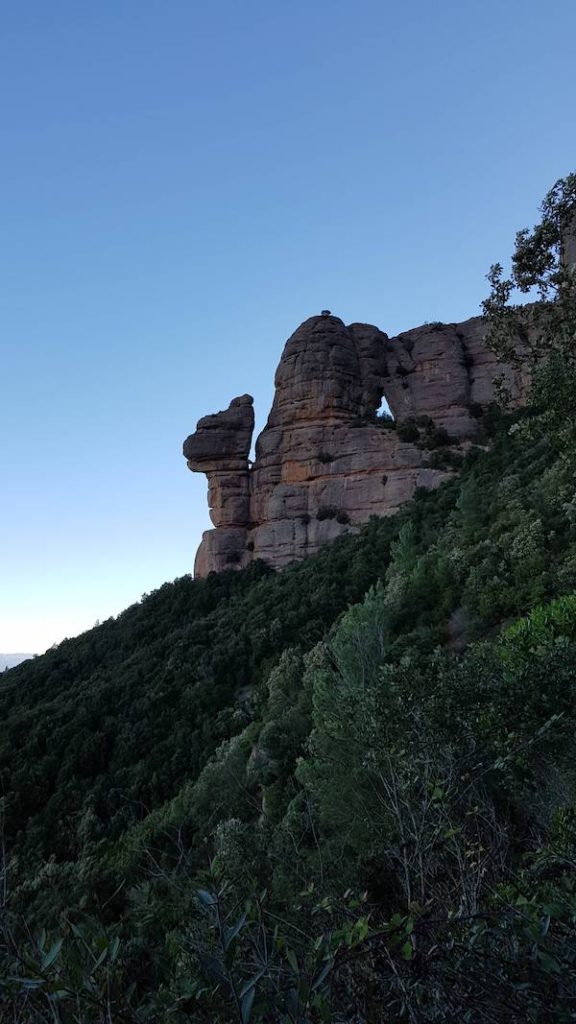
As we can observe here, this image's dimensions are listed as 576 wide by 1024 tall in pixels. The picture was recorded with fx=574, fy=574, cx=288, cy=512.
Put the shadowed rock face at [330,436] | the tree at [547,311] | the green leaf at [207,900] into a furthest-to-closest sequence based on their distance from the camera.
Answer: the shadowed rock face at [330,436], the tree at [547,311], the green leaf at [207,900]

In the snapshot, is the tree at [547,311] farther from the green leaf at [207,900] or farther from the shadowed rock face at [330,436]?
the shadowed rock face at [330,436]

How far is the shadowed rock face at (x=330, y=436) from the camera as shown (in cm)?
3662

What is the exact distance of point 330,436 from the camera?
38406 mm

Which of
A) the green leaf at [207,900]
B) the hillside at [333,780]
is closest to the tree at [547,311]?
the hillside at [333,780]

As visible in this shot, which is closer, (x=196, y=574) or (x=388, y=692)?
(x=388, y=692)

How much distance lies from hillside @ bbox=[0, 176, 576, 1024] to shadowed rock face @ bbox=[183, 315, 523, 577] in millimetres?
2801

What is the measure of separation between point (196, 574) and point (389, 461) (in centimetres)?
1532

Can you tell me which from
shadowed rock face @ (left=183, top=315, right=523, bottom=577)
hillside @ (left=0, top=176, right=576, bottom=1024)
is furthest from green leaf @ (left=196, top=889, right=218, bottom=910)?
shadowed rock face @ (left=183, top=315, right=523, bottom=577)

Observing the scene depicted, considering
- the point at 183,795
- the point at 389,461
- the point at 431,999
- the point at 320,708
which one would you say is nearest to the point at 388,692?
the point at 431,999

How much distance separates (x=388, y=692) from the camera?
6.59 m

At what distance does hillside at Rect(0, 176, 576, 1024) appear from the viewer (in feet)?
6.96

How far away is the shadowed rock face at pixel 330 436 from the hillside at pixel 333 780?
280 centimetres

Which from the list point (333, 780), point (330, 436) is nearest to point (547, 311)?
point (333, 780)

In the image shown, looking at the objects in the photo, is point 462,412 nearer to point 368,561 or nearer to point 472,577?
point 368,561
